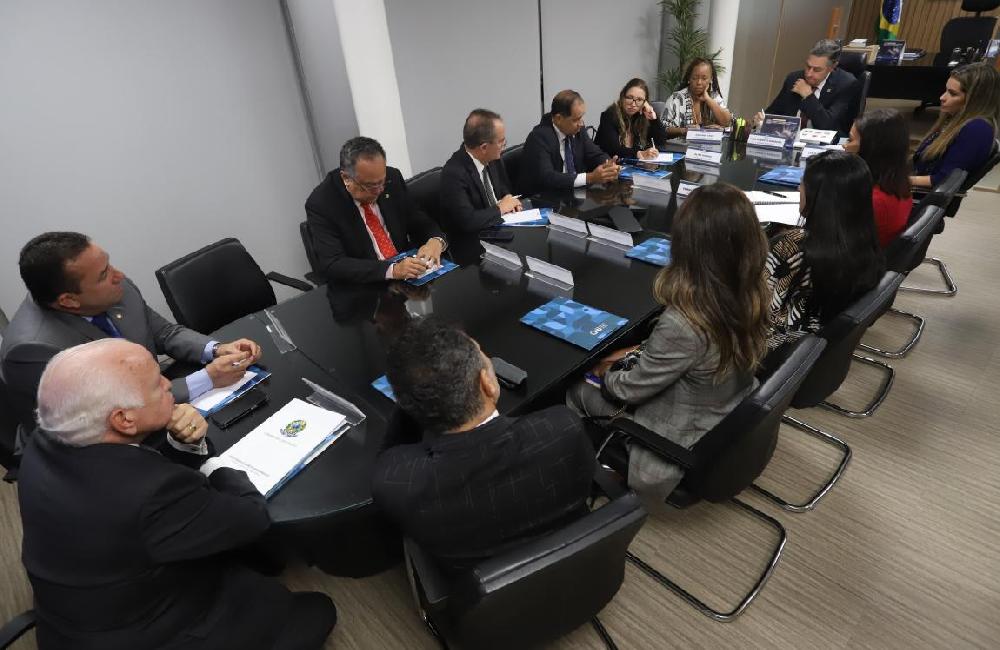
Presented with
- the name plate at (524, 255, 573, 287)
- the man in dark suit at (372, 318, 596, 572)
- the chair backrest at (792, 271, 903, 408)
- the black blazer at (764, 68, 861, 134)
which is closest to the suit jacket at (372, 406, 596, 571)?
the man in dark suit at (372, 318, 596, 572)

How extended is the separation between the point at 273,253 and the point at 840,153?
11.7ft

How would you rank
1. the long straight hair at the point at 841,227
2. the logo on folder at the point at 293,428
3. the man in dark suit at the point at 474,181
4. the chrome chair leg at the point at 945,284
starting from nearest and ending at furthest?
the logo on folder at the point at 293,428 → the long straight hair at the point at 841,227 → the man in dark suit at the point at 474,181 → the chrome chair leg at the point at 945,284

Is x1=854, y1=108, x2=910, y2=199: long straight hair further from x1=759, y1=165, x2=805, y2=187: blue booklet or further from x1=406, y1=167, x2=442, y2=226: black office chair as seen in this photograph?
x1=406, y1=167, x2=442, y2=226: black office chair

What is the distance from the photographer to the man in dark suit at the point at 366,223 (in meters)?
2.35

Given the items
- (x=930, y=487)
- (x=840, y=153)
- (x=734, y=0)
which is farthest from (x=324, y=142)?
(x=734, y=0)

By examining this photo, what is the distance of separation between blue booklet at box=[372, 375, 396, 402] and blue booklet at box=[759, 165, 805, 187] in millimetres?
2690

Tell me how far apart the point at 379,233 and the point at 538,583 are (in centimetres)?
214

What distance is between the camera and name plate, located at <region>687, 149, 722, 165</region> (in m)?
3.54

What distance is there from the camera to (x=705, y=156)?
11.8 feet

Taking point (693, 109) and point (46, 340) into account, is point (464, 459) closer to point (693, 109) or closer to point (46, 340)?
point (46, 340)

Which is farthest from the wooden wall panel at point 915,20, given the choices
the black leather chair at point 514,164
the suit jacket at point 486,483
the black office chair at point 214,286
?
the suit jacket at point 486,483

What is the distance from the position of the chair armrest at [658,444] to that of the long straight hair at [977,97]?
120 inches

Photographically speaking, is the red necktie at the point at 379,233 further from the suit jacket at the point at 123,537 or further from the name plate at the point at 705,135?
the name plate at the point at 705,135

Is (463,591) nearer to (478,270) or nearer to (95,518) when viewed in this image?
(95,518)
